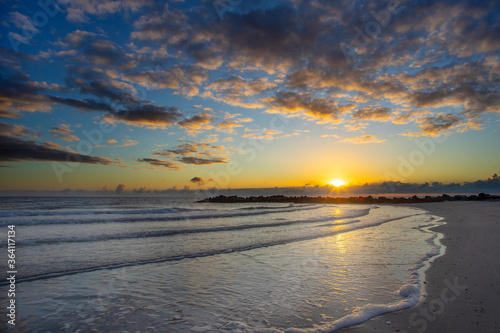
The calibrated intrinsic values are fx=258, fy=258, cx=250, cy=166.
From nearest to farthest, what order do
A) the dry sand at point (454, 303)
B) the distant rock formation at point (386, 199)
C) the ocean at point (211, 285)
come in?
the dry sand at point (454, 303) → the ocean at point (211, 285) → the distant rock formation at point (386, 199)

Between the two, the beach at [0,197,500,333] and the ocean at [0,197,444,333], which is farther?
the ocean at [0,197,444,333]

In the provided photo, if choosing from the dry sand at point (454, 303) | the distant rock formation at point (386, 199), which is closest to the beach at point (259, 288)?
the dry sand at point (454, 303)

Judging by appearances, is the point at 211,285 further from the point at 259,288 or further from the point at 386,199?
the point at 386,199

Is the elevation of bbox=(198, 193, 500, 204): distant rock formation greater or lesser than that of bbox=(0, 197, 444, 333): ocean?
lesser

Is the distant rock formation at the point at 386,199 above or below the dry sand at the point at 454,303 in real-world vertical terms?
below

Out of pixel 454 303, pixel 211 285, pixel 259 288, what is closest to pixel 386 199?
pixel 454 303

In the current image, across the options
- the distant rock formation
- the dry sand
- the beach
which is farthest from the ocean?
the distant rock formation

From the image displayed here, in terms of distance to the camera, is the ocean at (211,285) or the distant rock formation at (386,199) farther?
the distant rock formation at (386,199)

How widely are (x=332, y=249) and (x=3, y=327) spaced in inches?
430

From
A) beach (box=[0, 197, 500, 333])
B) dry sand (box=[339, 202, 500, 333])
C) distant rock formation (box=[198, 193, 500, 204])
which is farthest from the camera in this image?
distant rock formation (box=[198, 193, 500, 204])

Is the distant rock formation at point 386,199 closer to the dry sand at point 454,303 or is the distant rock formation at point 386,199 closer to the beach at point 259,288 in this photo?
the beach at point 259,288

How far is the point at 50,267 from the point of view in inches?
345

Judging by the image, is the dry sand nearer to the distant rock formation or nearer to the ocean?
the ocean

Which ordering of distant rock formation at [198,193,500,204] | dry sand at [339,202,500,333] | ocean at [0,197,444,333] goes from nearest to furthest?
1. dry sand at [339,202,500,333]
2. ocean at [0,197,444,333]
3. distant rock formation at [198,193,500,204]
